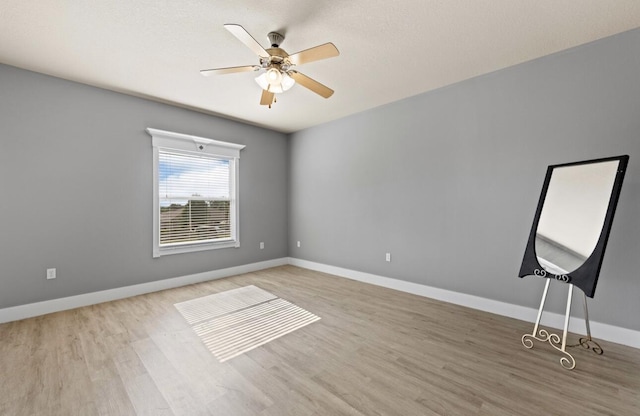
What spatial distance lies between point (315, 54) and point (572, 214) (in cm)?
255

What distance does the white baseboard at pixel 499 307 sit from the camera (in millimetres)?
2396

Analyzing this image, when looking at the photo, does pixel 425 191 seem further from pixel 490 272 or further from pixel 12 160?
pixel 12 160

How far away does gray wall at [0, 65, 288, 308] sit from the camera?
2939mm

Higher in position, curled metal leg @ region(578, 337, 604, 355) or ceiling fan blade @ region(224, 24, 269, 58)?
ceiling fan blade @ region(224, 24, 269, 58)

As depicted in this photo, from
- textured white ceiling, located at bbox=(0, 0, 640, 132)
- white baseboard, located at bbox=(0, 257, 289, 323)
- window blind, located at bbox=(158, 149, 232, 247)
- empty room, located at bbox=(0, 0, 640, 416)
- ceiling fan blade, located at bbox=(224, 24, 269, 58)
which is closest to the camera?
ceiling fan blade, located at bbox=(224, 24, 269, 58)

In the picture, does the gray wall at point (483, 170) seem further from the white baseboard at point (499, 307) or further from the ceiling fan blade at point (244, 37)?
the ceiling fan blade at point (244, 37)

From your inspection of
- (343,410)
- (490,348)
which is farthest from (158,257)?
(490,348)

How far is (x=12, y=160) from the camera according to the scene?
9.61 feet

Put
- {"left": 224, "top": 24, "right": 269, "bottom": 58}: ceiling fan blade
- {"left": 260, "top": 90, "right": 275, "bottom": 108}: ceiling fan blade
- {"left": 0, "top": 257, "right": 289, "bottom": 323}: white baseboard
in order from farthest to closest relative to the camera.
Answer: {"left": 0, "top": 257, "right": 289, "bottom": 323}: white baseboard
{"left": 260, "top": 90, "right": 275, "bottom": 108}: ceiling fan blade
{"left": 224, "top": 24, "right": 269, "bottom": 58}: ceiling fan blade

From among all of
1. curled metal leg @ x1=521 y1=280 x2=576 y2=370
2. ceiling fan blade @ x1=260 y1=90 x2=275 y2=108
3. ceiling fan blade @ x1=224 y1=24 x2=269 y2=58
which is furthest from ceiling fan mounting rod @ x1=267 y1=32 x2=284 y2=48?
curled metal leg @ x1=521 y1=280 x2=576 y2=370

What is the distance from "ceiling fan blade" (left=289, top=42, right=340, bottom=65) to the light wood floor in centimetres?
239

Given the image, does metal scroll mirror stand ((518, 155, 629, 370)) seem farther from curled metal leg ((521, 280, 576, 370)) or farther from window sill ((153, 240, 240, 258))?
window sill ((153, 240, 240, 258))

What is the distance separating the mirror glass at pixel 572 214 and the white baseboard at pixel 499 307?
0.76m

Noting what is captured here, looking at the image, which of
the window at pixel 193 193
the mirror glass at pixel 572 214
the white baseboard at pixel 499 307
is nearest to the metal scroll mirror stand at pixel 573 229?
the mirror glass at pixel 572 214
